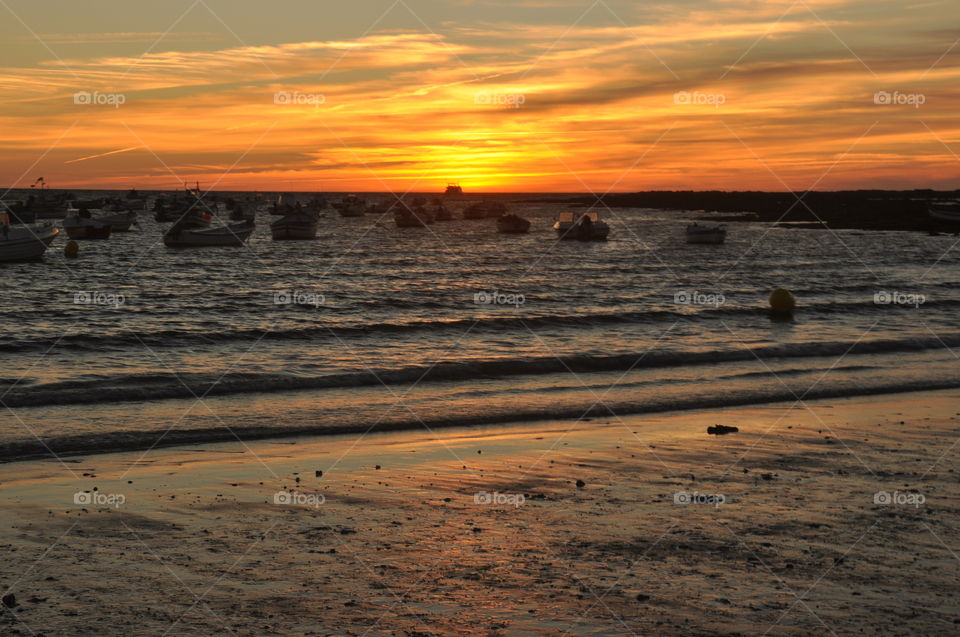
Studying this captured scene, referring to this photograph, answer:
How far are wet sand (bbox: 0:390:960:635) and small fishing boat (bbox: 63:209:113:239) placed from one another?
76.0m

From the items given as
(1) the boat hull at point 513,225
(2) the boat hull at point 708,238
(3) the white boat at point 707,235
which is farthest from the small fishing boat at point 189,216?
(2) the boat hull at point 708,238

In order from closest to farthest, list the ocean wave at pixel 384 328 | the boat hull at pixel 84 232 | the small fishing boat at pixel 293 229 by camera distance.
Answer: the ocean wave at pixel 384 328
the boat hull at pixel 84 232
the small fishing boat at pixel 293 229

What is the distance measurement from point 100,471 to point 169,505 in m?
2.49

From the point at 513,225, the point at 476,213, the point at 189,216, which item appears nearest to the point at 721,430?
the point at 189,216

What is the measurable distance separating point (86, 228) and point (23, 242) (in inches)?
1059

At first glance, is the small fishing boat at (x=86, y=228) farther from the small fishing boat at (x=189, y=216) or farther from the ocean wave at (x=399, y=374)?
the ocean wave at (x=399, y=374)

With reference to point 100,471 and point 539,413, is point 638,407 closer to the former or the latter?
point 539,413

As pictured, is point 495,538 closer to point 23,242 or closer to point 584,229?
point 23,242

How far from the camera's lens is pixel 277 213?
482ft

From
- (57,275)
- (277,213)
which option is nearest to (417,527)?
(57,275)

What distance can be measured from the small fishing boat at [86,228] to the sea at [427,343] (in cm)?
2172

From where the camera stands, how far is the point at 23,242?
192 feet

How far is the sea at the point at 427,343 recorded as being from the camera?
18406 millimetres

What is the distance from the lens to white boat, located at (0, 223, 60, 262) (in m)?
58.0
